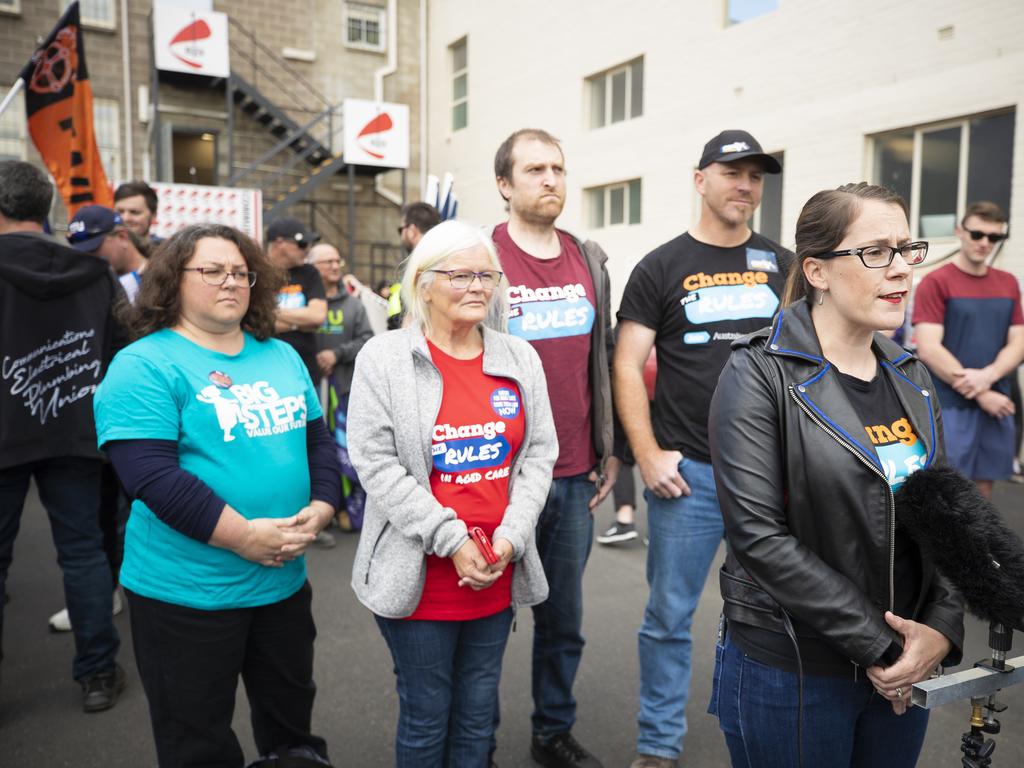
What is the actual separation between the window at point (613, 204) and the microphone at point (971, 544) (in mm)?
12570

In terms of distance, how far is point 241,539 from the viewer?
2.31m

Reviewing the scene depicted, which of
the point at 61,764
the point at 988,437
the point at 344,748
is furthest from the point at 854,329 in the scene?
the point at 988,437

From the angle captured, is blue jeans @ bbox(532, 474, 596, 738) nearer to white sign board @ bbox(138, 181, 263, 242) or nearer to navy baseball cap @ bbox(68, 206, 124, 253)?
navy baseball cap @ bbox(68, 206, 124, 253)

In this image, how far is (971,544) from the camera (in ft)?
5.16

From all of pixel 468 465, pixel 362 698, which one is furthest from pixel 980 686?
pixel 362 698

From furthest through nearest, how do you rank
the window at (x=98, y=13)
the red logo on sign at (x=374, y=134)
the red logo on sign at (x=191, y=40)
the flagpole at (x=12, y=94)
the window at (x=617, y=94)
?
the red logo on sign at (x=374, y=134), the window at (x=98, y=13), the red logo on sign at (x=191, y=40), the window at (x=617, y=94), the flagpole at (x=12, y=94)

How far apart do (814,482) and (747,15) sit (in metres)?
11.5

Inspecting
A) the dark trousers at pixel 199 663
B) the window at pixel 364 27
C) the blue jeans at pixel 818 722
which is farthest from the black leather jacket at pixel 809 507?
the window at pixel 364 27

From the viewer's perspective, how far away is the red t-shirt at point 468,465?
229 cm

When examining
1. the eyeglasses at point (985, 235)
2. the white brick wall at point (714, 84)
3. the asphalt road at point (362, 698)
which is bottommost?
the asphalt road at point (362, 698)

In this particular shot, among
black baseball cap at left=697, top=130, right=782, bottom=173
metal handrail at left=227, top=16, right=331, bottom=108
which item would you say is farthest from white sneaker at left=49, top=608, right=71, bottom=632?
metal handrail at left=227, top=16, right=331, bottom=108

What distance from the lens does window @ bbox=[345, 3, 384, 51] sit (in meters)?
19.1

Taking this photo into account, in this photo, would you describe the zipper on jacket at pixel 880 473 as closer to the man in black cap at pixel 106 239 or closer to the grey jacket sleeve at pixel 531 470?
the grey jacket sleeve at pixel 531 470

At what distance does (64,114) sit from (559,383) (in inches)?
213
